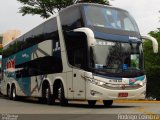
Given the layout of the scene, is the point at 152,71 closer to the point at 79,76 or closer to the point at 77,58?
the point at 77,58

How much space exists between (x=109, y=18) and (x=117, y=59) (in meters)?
1.77

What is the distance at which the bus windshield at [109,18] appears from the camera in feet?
57.0

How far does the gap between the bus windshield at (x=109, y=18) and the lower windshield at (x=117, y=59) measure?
2.39 ft

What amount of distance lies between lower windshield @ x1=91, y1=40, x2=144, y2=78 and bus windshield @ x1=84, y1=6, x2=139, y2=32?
2.39 feet

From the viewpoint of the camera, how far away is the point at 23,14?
41.3 m

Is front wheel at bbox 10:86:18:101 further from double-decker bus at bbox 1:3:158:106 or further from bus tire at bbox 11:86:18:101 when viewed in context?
double-decker bus at bbox 1:3:158:106

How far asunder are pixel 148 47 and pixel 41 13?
3040 centimetres

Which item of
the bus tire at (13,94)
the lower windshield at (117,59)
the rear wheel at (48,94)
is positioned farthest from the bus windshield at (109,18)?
the bus tire at (13,94)

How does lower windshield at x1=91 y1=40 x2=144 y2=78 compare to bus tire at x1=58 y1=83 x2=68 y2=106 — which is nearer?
lower windshield at x1=91 y1=40 x2=144 y2=78

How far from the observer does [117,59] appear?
56.5 feet

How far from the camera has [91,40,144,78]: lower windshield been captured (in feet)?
55.4

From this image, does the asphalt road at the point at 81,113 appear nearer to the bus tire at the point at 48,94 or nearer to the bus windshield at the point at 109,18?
the bus tire at the point at 48,94

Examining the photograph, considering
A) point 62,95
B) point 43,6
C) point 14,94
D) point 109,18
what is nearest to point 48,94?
point 62,95

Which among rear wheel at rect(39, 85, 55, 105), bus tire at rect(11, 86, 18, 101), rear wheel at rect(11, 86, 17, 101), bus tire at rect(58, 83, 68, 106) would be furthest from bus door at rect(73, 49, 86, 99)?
rear wheel at rect(11, 86, 17, 101)
